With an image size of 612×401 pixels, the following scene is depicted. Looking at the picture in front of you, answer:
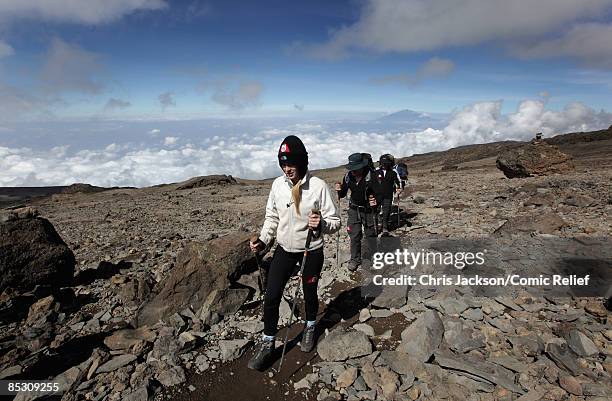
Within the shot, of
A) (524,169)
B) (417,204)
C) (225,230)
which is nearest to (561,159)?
(524,169)

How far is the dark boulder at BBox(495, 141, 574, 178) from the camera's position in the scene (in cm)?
2573

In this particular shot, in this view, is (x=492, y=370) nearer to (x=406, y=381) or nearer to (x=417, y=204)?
(x=406, y=381)

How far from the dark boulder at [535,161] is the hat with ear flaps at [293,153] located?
26.2m

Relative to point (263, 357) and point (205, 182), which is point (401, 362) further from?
point (205, 182)

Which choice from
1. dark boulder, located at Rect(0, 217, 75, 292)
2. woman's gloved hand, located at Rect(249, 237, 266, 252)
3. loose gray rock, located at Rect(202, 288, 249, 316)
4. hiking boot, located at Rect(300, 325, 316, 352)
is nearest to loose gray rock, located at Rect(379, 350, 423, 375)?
hiking boot, located at Rect(300, 325, 316, 352)

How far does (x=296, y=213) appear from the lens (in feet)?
18.0

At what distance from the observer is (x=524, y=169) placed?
26.0 meters

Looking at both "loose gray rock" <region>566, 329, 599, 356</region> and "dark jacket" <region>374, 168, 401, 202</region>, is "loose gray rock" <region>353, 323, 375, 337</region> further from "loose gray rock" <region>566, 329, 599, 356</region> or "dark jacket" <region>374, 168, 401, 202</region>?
"dark jacket" <region>374, 168, 401, 202</region>

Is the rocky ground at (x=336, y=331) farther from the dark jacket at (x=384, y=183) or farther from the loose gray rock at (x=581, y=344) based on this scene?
the dark jacket at (x=384, y=183)

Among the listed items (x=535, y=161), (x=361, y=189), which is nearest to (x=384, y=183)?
(x=361, y=189)

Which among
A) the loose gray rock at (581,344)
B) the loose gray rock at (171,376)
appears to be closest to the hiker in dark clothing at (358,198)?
the loose gray rock at (581,344)

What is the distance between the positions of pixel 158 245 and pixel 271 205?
355 inches

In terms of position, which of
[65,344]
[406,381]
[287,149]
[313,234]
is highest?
[287,149]

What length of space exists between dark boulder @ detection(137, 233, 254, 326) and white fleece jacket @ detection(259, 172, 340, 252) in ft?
8.62
